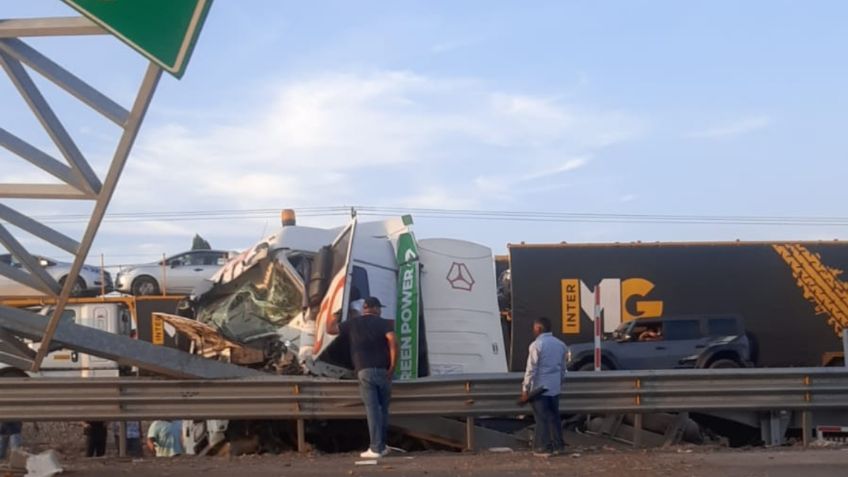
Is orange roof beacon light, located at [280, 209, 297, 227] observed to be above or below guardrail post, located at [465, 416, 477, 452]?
above

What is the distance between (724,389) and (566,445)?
1673mm

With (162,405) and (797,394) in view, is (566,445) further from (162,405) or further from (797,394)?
(162,405)

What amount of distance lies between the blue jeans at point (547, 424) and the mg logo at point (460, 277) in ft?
7.48

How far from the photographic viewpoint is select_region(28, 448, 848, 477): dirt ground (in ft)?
28.8

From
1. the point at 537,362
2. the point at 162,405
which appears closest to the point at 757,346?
the point at 537,362

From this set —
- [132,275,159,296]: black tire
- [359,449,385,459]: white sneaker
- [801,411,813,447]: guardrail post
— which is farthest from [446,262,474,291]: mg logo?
[132,275,159,296]: black tire

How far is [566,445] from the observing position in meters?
10.7

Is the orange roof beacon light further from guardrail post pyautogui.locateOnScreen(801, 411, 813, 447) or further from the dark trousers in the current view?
guardrail post pyautogui.locateOnScreen(801, 411, 813, 447)

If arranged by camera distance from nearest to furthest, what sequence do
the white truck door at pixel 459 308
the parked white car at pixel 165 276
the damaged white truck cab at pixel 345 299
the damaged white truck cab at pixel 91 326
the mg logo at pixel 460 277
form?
the damaged white truck cab at pixel 345 299 → the white truck door at pixel 459 308 → the mg logo at pixel 460 277 → the damaged white truck cab at pixel 91 326 → the parked white car at pixel 165 276

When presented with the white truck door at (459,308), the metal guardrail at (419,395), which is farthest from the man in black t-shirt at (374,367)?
the white truck door at (459,308)

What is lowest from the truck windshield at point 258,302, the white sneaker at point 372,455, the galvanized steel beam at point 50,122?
the white sneaker at point 372,455

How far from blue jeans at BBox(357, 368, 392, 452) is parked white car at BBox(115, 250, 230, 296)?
16673mm

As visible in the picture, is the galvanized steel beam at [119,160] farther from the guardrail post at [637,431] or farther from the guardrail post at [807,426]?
the guardrail post at [807,426]

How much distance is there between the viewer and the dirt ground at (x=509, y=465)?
28.8ft
